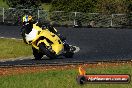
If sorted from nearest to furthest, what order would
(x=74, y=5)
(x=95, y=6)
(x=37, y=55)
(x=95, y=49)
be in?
1. (x=37, y=55)
2. (x=95, y=49)
3. (x=95, y=6)
4. (x=74, y=5)

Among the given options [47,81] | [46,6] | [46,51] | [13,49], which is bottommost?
[46,6]

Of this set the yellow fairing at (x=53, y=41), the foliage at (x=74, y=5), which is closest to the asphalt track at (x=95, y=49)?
the yellow fairing at (x=53, y=41)

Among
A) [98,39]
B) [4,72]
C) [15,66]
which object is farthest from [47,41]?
[98,39]

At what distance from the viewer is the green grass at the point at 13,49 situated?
2439 centimetres

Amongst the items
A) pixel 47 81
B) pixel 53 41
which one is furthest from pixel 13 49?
pixel 47 81

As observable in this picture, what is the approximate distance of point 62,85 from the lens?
472 inches

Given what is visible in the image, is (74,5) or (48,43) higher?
(48,43)

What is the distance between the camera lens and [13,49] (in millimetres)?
26406

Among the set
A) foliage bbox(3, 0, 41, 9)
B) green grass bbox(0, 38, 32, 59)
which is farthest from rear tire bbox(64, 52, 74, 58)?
foliage bbox(3, 0, 41, 9)

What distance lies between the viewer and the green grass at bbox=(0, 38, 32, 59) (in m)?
24.4

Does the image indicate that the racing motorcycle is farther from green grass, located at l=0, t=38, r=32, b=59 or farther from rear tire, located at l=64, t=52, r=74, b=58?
green grass, located at l=0, t=38, r=32, b=59

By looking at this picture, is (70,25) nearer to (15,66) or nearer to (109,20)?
(109,20)

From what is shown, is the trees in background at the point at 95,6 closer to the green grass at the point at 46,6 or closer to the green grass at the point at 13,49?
the green grass at the point at 46,6

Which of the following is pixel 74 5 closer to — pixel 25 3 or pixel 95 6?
pixel 95 6
